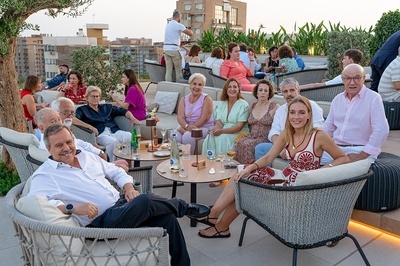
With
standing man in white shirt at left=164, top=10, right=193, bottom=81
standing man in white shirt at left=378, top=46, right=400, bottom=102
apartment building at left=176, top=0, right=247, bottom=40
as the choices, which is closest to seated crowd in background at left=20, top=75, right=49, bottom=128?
standing man in white shirt at left=164, top=10, right=193, bottom=81

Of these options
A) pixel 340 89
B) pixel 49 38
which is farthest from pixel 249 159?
pixel 49 38

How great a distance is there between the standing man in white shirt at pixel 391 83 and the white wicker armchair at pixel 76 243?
172 inches

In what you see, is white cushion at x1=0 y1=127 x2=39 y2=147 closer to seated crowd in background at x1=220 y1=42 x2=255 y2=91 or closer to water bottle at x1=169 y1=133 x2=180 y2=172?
water bottle at x1=169 y1=133 x2=180 y2=172

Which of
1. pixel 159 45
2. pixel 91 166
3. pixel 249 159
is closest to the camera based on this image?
pixel 91 166

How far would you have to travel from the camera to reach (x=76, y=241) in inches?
70.1

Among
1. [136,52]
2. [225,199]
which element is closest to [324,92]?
[225,199]

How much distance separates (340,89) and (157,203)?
3700mm

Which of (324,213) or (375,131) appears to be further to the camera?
(375,131)

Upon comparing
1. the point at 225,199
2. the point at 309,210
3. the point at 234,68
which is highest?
the point at 234,68

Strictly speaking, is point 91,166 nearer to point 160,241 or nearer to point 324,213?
point 160,241

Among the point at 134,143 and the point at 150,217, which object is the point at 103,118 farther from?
the point at 150,217

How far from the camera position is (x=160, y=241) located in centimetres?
178

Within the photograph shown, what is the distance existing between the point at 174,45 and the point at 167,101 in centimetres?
286

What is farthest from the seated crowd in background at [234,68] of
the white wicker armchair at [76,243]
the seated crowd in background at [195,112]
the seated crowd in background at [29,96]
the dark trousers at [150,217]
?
the white wicker armchair at [76,243]
